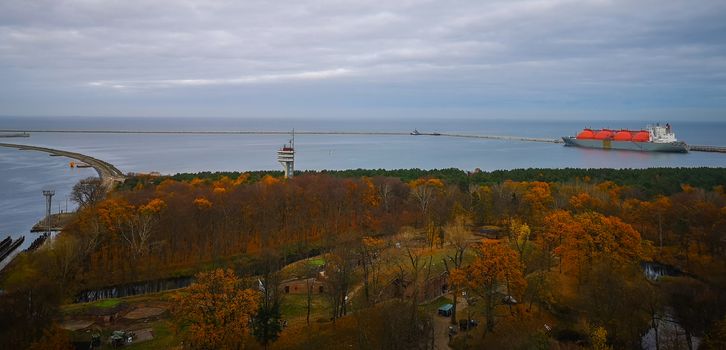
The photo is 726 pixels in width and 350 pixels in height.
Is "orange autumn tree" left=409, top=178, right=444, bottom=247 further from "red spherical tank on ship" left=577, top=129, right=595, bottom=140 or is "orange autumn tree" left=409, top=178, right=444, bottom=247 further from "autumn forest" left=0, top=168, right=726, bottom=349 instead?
"red spherical tank on ship" left=577, top=129, right=595, bottom=140

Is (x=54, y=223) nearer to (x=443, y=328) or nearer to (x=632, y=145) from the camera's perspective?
(x=443, y=328)

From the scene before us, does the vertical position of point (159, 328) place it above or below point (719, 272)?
below

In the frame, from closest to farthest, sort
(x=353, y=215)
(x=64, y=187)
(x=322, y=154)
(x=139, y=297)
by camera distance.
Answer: (x=139, y=297), (x=353, y=215), (x=64, y=187), (x=322, y=154)

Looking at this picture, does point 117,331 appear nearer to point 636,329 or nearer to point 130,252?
point 130,252

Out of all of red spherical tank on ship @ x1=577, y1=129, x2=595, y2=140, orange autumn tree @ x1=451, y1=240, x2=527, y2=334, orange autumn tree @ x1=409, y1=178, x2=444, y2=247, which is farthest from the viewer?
red spherical tank on ship @ x1=577, y1=129, x2=595, y2=140

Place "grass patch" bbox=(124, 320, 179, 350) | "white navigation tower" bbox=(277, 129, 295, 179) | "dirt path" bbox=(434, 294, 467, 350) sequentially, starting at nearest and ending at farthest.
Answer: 1. "dirt path" bbox=(434, 294, 467, 350)
2. "grass patch" bbox=(124, 320, 179, 350)
3. "white navigation tower" bbox=(277, 129, 295, 179)

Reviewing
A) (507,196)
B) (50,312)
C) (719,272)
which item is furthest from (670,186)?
(50,312)

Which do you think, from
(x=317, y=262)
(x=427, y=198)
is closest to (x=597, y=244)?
(x=317, y=262)

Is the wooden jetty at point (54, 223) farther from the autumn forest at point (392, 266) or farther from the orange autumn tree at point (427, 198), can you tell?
the orange autumn tree at point (427, 198)

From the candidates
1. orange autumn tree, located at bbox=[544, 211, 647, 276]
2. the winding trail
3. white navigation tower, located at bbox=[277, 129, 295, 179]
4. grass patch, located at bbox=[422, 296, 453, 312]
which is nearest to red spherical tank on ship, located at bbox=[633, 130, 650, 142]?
white navigation tower, located at bbox=[277, 129, 295, 179]
